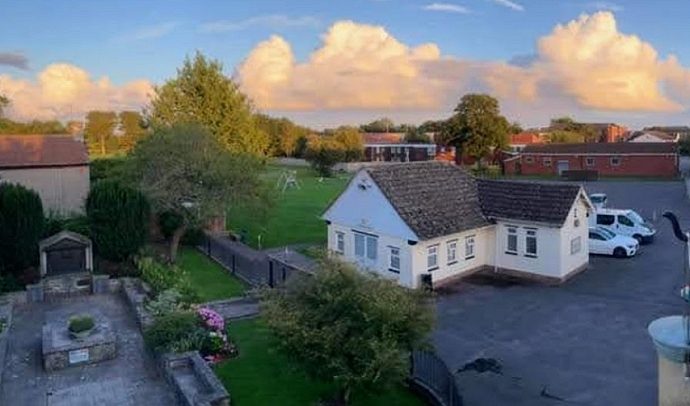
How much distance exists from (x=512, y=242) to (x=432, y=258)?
161 inches

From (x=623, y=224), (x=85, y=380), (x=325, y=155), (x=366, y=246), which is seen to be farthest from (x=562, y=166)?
(x=85, y=380)

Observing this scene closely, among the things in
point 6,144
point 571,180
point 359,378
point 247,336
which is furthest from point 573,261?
point 571,180

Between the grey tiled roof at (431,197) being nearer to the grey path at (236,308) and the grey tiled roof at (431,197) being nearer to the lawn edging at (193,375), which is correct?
the grey path at (236,308)

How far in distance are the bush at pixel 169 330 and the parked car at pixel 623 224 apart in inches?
893

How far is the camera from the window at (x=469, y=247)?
87.3ft

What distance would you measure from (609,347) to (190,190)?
62.9ft

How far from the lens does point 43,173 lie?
38.4 m

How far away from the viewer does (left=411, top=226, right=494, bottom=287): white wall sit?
80.1 ft

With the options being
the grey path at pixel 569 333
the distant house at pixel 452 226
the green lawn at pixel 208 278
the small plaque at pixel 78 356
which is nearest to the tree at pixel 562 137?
the grey path at pixel 569 333

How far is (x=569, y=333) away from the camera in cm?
1942

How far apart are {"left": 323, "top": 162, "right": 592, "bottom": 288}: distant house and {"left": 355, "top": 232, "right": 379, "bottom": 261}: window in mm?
41

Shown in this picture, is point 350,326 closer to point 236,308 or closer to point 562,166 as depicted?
point 236,308

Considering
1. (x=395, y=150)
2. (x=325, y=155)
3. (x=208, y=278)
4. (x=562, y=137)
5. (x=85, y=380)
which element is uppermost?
(x=562, y=137)

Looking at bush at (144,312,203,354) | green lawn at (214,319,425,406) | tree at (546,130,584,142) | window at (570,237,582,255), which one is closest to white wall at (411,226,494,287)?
window at (570,237,582,255)
